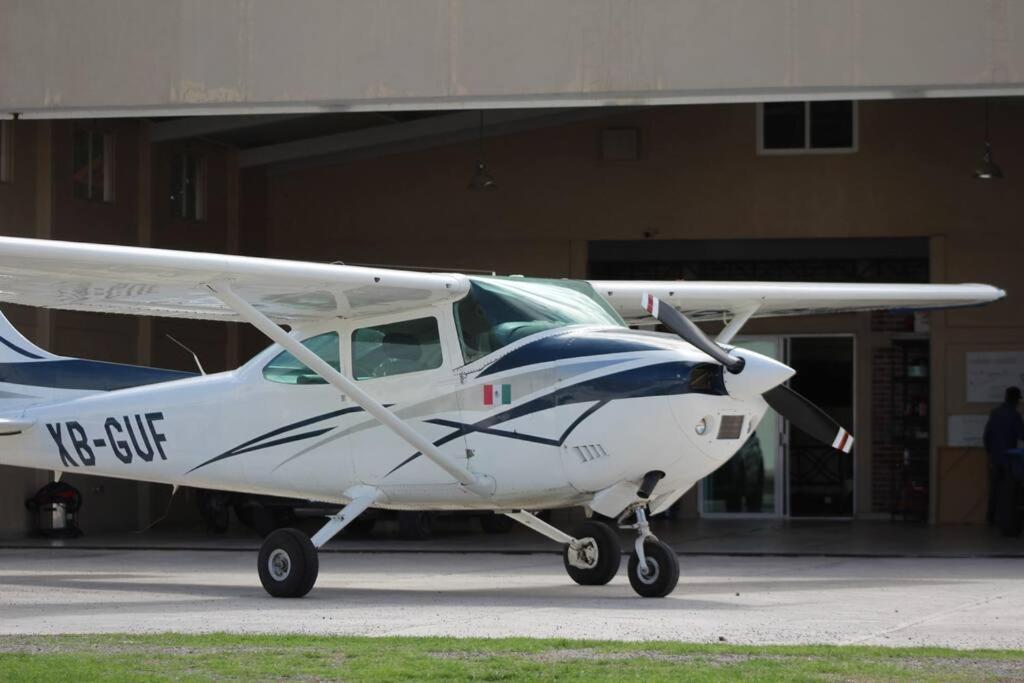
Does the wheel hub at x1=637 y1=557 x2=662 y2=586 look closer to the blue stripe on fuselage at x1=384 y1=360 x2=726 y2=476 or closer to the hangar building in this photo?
the blue stripe on fuselage at x1=384 y1=360 x2=726 y2=476

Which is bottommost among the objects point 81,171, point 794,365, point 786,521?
point 786,521

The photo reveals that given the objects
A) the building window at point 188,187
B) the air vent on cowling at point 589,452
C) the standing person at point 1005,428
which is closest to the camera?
the air vent on cowling at point 589,452

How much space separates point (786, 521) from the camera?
22.7 metres

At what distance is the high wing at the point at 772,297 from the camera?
43.4 feet

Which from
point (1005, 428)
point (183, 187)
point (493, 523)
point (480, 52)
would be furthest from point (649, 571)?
point (183, 187)

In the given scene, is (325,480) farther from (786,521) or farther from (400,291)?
(786,521)

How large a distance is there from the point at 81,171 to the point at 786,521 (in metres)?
10.5

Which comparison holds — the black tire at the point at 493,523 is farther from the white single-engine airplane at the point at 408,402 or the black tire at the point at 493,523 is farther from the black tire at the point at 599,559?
the black tire at the point at 599,559

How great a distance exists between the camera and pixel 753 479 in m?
23.7

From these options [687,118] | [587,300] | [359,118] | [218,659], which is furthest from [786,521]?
[218,659]

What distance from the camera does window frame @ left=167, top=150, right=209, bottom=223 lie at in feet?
73.4

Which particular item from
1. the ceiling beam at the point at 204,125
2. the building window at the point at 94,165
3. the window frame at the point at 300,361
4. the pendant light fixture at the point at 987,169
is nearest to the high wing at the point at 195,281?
the window frame at the point at 300,361

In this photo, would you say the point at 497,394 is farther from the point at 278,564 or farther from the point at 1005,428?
the point at 1005,428

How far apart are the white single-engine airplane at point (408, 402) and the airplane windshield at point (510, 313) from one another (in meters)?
0.01
